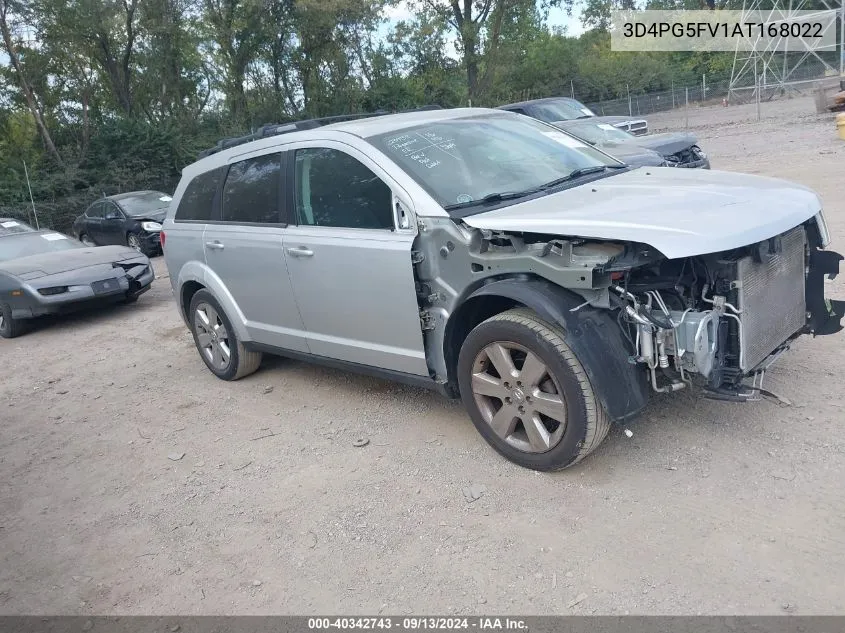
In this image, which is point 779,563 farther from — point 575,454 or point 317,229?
point 317,229

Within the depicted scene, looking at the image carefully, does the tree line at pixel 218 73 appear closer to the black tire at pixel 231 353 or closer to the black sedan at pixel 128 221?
the black sedan at pixel 128 221

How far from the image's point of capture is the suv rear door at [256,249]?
5090 mm

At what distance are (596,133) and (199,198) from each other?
7.74 m

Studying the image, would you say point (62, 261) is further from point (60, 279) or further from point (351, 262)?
point (351, 262)

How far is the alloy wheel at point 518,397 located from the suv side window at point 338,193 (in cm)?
104

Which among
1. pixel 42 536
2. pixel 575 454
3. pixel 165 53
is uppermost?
pixel 165 53

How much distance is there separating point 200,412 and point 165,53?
2834cm

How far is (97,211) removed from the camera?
1656cm

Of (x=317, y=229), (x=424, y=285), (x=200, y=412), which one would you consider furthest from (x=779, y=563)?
(x=200, y=412)

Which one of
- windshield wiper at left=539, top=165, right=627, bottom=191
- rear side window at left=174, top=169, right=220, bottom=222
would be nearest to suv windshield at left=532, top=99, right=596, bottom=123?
rear side window at left=174, top=169, right=220, bottom=222

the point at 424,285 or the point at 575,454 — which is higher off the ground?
the point at 424,285

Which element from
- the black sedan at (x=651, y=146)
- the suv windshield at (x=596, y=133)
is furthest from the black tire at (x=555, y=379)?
the suv windshield at (x=596, y=133)

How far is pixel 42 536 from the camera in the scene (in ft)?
13.5

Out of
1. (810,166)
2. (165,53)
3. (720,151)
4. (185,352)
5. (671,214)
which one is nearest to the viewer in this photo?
(671,214)
